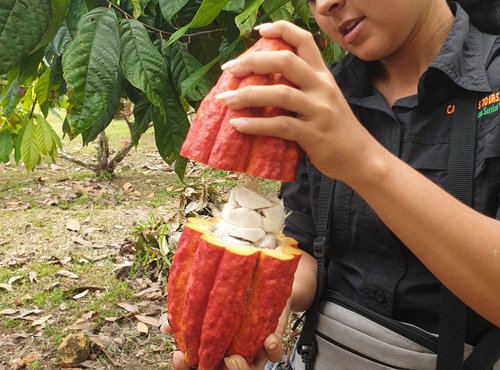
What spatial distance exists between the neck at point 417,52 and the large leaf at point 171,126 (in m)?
0.46

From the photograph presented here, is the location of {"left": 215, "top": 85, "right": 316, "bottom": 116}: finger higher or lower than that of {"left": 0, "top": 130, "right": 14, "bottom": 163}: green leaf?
higher

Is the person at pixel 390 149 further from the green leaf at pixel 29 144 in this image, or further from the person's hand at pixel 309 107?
the green leaf at pixel 29 144

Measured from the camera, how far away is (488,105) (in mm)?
932

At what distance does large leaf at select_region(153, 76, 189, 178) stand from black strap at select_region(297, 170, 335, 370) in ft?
1.11

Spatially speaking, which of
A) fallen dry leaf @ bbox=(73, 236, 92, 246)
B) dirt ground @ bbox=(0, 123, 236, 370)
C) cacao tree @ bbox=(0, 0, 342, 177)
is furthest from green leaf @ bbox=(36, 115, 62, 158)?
fallen dry leaf @ bbox=(73, 236, 92, 246)

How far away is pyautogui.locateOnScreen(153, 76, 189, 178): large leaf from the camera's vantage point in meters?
1.21

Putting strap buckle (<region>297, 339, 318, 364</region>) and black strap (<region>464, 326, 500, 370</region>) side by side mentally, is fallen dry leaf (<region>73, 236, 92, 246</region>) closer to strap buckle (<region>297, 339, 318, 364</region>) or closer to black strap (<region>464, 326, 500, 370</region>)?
strap buckle (<region>297, 339, 318, 364</region>)

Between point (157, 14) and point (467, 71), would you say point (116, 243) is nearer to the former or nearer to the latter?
point (157, 14)

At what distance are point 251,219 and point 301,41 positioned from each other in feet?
1.08

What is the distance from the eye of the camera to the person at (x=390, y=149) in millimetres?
708

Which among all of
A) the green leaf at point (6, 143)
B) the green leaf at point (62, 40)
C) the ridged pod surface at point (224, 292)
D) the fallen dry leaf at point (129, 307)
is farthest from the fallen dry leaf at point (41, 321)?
the ridged pod surface at point (224, 292)

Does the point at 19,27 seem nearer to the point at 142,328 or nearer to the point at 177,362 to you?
the point at 177,362

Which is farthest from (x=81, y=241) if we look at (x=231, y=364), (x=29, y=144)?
(x=231, y=364)

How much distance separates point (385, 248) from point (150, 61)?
24.0 inches
